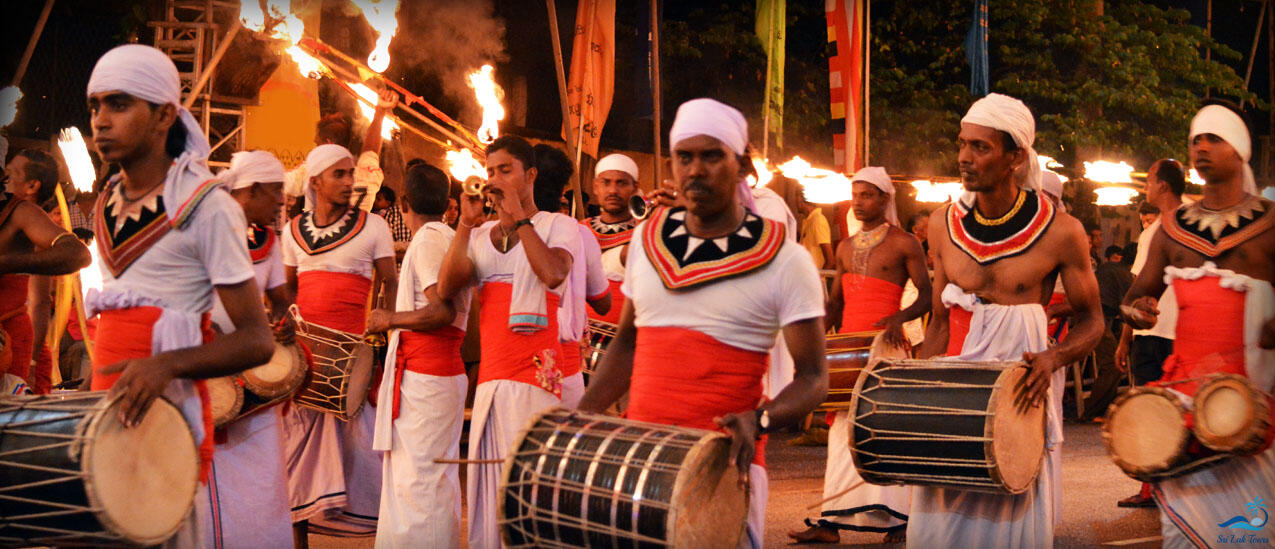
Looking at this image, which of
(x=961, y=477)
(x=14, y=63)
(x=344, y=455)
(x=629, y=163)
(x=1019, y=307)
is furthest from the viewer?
(x=14, y=63)

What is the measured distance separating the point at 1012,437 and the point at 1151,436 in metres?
1.09

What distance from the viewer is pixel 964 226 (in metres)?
6.17

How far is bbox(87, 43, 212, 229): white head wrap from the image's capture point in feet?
13.8

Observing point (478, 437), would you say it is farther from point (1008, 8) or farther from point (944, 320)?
point (1008, 8)

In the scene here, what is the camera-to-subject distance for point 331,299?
27.3 feet

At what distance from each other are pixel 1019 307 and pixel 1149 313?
1051 millimetres

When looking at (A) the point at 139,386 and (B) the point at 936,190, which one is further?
(B) the point at 936,190

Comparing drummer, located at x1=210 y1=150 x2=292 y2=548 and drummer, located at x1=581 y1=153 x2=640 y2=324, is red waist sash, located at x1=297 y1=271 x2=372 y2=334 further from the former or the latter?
drummer, located at x1=581 y1=153 x2=640 y2=324

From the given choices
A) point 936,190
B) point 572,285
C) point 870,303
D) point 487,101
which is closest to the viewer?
point 572,285

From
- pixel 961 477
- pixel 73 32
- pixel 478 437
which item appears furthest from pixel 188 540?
pixel 73 32

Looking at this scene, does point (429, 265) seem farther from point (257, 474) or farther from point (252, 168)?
point (257, 474)

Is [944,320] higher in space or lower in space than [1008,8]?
lower

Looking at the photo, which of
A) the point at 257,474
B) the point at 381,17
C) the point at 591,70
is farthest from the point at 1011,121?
the point at 381,17

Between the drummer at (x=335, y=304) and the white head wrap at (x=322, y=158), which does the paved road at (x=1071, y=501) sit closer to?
the drummer at (x=335, y=304)
